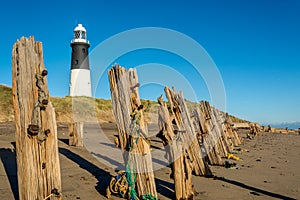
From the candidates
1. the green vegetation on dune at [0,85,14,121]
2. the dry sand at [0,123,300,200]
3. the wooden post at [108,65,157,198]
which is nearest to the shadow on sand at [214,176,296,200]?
the dry sand at [0,123,300,200]

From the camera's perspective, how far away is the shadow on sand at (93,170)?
6858mm

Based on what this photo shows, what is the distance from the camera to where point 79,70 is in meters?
42.9

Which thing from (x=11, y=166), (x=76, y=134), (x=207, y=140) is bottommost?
(x=11, y=166)

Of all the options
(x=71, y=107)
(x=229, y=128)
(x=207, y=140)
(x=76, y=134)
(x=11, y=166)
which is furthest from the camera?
(x=71, y=107)

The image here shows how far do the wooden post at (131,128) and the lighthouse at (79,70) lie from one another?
37939mm

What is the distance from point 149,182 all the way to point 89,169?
11.1ft

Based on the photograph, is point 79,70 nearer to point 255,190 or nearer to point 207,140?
point 207,140

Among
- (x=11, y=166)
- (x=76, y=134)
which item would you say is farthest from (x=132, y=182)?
(x=76, y=134)

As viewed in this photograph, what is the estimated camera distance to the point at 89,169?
8.52 meters

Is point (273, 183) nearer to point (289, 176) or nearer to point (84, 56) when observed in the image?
point (289, 176)

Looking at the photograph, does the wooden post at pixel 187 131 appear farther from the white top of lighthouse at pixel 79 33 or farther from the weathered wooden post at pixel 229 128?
the white top of lighthouse at pixel 79 33

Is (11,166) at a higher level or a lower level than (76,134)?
lower

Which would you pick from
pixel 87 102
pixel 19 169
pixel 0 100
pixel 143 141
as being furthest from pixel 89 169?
pixel 87 102

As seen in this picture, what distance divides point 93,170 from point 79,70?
119 feet
